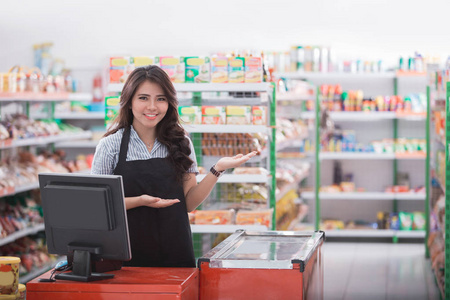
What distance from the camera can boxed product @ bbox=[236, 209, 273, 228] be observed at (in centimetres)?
492

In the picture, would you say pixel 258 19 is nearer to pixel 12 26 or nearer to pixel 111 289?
pixel 12 26

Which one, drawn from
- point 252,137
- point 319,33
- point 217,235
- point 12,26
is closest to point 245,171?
point 252,137

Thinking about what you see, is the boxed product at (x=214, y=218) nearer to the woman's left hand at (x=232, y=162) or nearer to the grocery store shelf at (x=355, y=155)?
the woman's left hand at (x=232, y=162)

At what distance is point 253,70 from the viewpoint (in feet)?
16.1

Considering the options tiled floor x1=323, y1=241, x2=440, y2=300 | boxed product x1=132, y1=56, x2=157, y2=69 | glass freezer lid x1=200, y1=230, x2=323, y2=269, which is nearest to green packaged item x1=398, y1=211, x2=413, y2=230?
tiled floor x1=323, y1=241, x2=440, y2=300

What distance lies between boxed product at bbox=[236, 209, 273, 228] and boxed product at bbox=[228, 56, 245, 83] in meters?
0.92

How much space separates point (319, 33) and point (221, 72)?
186 inches

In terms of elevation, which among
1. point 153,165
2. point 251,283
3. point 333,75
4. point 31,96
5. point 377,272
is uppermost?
point 333,75

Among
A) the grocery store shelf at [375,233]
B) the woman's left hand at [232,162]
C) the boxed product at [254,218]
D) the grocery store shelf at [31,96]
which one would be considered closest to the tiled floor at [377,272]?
the grocery store shelf at [375,233]

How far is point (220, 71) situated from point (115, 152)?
78.7 inches

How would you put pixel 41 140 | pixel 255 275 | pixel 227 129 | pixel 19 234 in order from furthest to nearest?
pixel 41 140 → pixel 19 234 → pixel 227 129 → pixel 255 275

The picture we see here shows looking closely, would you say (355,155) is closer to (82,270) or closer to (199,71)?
(199,71)

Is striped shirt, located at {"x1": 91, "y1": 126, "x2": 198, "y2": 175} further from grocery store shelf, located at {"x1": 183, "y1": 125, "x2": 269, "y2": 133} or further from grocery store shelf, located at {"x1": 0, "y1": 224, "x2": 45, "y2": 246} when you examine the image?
grocery store shelf, located at {"x1": 0, "y1": 224, "x2": 45, "y2": 246}

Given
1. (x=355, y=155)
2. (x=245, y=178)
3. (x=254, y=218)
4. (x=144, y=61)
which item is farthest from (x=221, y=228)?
(x=355, y=155)
